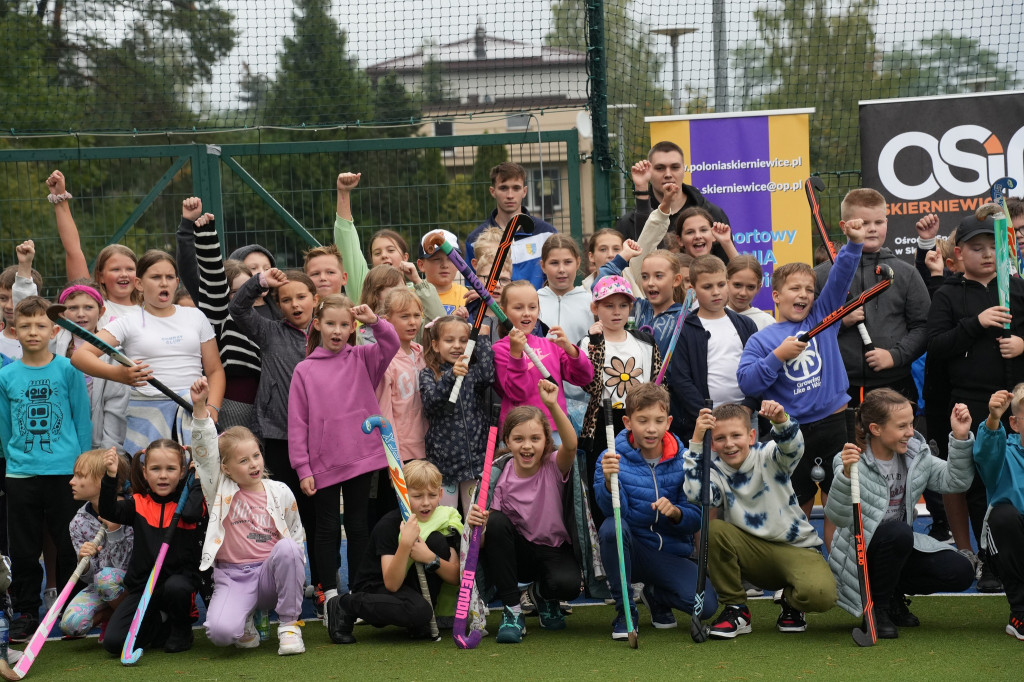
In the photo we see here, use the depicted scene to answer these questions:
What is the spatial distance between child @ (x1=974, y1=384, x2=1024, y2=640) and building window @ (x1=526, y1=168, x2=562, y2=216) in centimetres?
353

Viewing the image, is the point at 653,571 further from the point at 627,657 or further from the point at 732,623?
the point at 627,657

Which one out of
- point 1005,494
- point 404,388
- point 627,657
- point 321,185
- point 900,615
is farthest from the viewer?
point 321,185

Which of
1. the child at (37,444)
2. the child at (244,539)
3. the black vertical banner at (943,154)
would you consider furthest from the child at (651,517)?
the black vertical banner at (943,154)

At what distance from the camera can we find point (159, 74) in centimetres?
994

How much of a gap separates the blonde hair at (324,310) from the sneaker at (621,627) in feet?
5.59

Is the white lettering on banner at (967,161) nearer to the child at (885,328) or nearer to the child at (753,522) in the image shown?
the child at (885,328)

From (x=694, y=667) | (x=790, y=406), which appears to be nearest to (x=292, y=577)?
(x=694, y=667)

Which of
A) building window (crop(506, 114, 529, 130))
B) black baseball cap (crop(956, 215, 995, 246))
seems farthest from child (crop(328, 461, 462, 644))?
building window (crop(506, 114, 529, 130))

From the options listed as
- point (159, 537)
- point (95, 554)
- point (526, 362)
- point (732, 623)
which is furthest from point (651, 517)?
point (95, 554)

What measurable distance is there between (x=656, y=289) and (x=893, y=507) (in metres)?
1.43

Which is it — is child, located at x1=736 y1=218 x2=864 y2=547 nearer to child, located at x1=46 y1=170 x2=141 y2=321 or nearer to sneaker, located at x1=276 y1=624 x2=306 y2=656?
sneaker, located at x1=276 y1=624 x2=306 y2=656

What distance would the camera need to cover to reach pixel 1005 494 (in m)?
4.48

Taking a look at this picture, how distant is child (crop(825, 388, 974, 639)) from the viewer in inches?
175

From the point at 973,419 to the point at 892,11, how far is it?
3.69m
